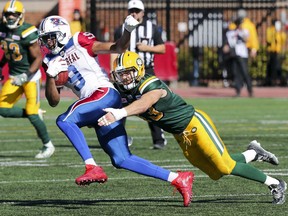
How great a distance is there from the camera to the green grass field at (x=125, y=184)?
810 centimetres

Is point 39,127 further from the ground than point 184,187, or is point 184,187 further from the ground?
point 184,187

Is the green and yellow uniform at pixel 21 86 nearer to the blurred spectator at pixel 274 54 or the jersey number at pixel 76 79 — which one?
the jersey number at pixel 76 79

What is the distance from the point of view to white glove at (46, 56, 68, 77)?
8.48 meters

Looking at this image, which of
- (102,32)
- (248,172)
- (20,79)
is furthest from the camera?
(102,32)

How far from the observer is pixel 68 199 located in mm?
8719

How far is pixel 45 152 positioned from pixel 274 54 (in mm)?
14761

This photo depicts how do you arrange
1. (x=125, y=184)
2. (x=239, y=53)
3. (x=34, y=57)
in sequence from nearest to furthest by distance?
(x=125, y=184) → (x=34, y=57) → (x=239, y=53)

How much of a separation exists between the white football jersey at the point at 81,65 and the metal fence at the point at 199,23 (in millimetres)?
15628

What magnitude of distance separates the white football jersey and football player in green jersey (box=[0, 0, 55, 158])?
3080 millimetres

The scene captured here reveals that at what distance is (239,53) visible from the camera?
21.5 m

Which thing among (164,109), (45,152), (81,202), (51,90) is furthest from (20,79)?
(164,109)

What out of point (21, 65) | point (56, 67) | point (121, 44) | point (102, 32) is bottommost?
point (102, 32)

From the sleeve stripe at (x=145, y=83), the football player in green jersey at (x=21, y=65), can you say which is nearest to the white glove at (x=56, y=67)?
the sleeve stripe at (x=145, y=83)

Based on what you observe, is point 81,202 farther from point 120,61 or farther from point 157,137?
point 157,137
